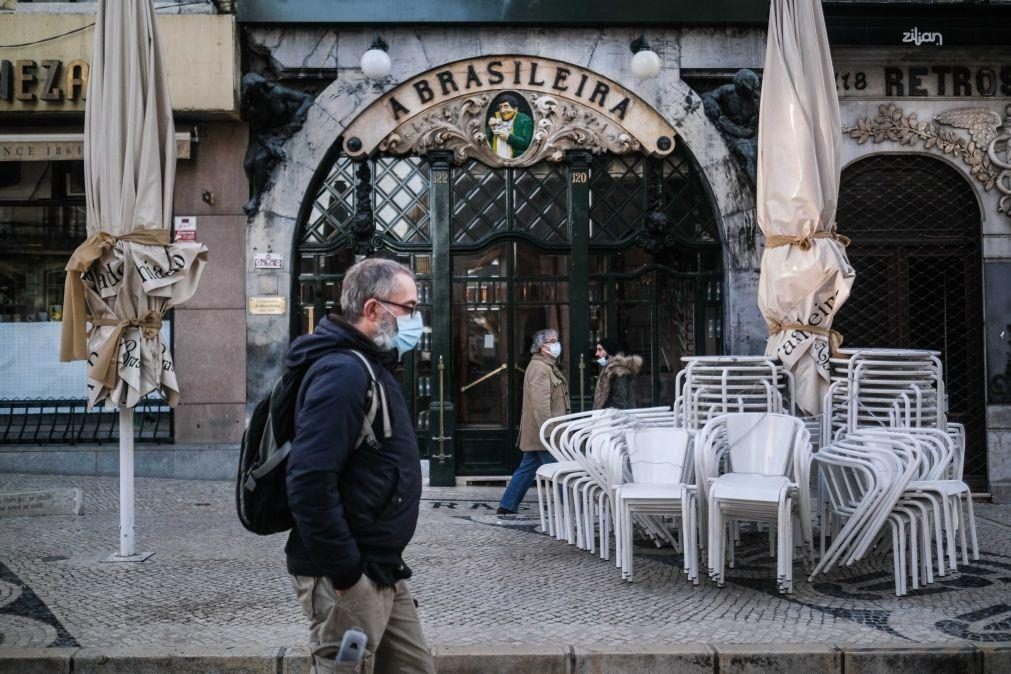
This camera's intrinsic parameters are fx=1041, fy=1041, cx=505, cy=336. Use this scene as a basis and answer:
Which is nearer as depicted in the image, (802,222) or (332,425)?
(332,425)

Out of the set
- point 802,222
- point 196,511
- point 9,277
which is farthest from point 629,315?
point 9,277

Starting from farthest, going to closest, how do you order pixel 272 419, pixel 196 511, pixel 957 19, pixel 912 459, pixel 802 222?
pixel 957 19, pixel 196 511, pixel 802 222, pixel 912 459, pixel 272 419

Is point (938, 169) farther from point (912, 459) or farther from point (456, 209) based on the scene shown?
point (912, 459)

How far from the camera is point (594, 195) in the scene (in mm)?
12273

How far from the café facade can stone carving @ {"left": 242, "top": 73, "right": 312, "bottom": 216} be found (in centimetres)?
12

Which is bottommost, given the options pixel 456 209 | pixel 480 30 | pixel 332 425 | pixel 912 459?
pixel 912 459

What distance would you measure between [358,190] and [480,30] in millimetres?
2333

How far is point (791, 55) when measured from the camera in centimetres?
809

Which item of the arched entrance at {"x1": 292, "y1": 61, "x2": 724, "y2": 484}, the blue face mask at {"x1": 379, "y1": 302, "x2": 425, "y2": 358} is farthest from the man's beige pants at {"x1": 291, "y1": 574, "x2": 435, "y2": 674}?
the arched entrance at {"x1": 292, "y1": 61, "x2": 724, "y2": 484}

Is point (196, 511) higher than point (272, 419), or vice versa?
point (272, 419)

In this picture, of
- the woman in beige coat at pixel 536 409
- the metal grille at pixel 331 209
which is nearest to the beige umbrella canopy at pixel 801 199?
the woman in beige coat at pixel 536 409

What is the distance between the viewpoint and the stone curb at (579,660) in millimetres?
5227

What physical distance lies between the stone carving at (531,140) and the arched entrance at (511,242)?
15mm

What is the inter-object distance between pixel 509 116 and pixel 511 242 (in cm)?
147
